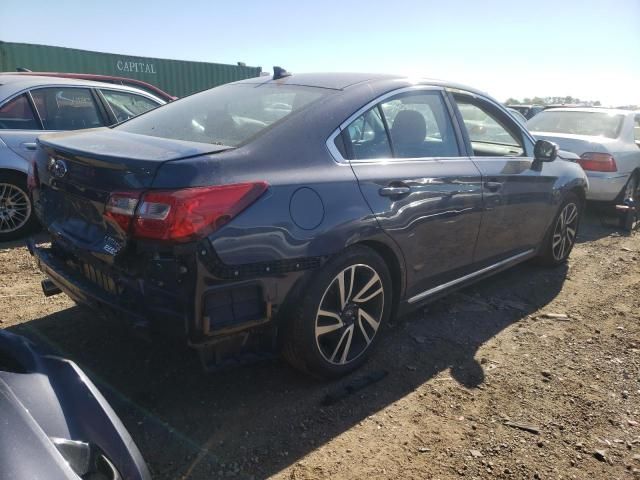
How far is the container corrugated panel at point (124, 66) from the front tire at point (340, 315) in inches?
551

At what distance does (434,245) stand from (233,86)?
172 centimetres

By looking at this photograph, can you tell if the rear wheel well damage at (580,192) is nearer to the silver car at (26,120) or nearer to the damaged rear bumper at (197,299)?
Answer: the damaged rear bumper at (197,299)

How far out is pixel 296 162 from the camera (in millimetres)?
2508

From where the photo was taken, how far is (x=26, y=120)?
5.17 m

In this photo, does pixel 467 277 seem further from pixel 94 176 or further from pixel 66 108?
pixel 66 108

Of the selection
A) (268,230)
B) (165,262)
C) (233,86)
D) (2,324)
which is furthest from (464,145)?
(2,324)

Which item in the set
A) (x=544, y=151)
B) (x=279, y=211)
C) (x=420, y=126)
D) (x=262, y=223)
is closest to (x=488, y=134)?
(x=544, y=151)

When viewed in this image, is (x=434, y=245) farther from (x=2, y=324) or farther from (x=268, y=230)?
(x=2, y=324)

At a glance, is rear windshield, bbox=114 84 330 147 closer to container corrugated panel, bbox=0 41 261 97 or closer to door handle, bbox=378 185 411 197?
door handle, bbox=378 185 411 197

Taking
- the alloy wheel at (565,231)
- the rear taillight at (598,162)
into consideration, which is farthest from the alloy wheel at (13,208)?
the rear taillight at (598,162)

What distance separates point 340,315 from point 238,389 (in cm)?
70

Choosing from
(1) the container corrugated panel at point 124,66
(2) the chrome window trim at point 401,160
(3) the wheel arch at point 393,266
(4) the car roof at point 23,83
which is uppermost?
(1) the container corrugated panel at point 124,66

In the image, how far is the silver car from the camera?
503 centimetres

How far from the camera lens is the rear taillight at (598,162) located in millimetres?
6879
